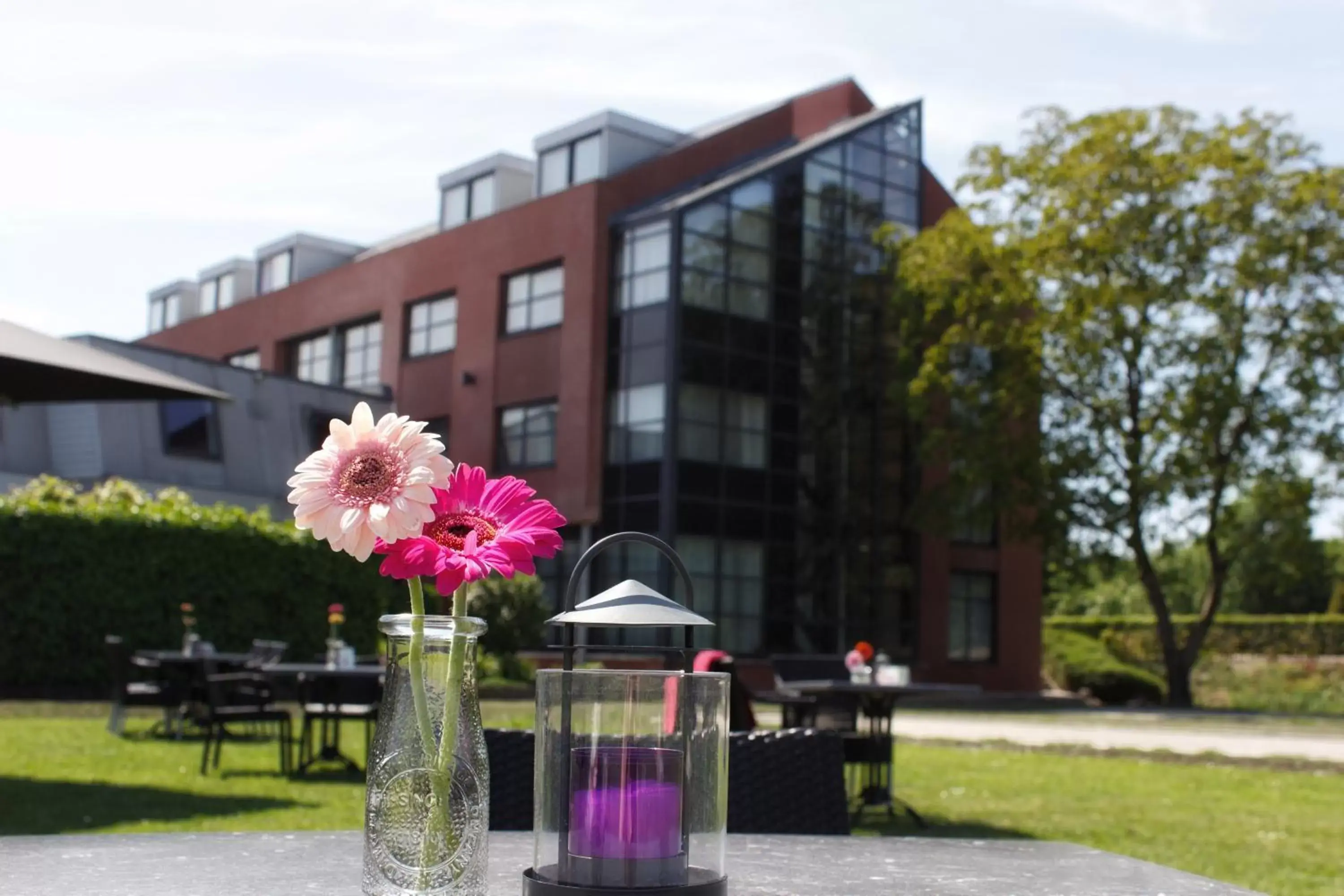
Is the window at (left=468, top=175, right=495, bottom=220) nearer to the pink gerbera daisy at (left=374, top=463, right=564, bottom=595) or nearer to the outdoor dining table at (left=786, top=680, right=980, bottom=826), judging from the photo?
the outdoor dining table at (left=786, top=680, right=980, bottom=826)

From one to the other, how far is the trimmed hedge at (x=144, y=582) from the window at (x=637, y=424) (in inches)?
283

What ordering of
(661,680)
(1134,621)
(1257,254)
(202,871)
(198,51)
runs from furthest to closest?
1. (1134,621)
2. (1257,254)
3. (198,51)
4. (202,871)
5. (661,680)

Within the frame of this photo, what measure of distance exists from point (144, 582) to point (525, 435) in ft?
36.2


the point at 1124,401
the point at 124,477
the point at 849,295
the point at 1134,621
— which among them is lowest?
the point at 1134,621

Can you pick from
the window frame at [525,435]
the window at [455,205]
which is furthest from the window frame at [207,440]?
the window at [455,205]

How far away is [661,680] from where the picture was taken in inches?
55.4

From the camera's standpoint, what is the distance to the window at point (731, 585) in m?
24.9

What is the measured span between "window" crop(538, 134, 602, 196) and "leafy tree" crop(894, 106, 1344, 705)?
656cm

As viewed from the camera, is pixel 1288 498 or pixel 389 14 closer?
pixel 389 14

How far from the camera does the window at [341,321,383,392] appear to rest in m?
31.5

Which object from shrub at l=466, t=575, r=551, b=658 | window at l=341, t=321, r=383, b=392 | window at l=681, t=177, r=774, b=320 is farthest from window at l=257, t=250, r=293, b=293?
shrub at l=466, t=575, r=551, b=658

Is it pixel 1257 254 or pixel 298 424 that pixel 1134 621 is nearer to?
pixel 1257 254

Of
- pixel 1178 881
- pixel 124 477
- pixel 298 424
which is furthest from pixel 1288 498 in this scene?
pixel 1178 881

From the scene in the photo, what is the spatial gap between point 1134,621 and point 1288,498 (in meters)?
10.6
